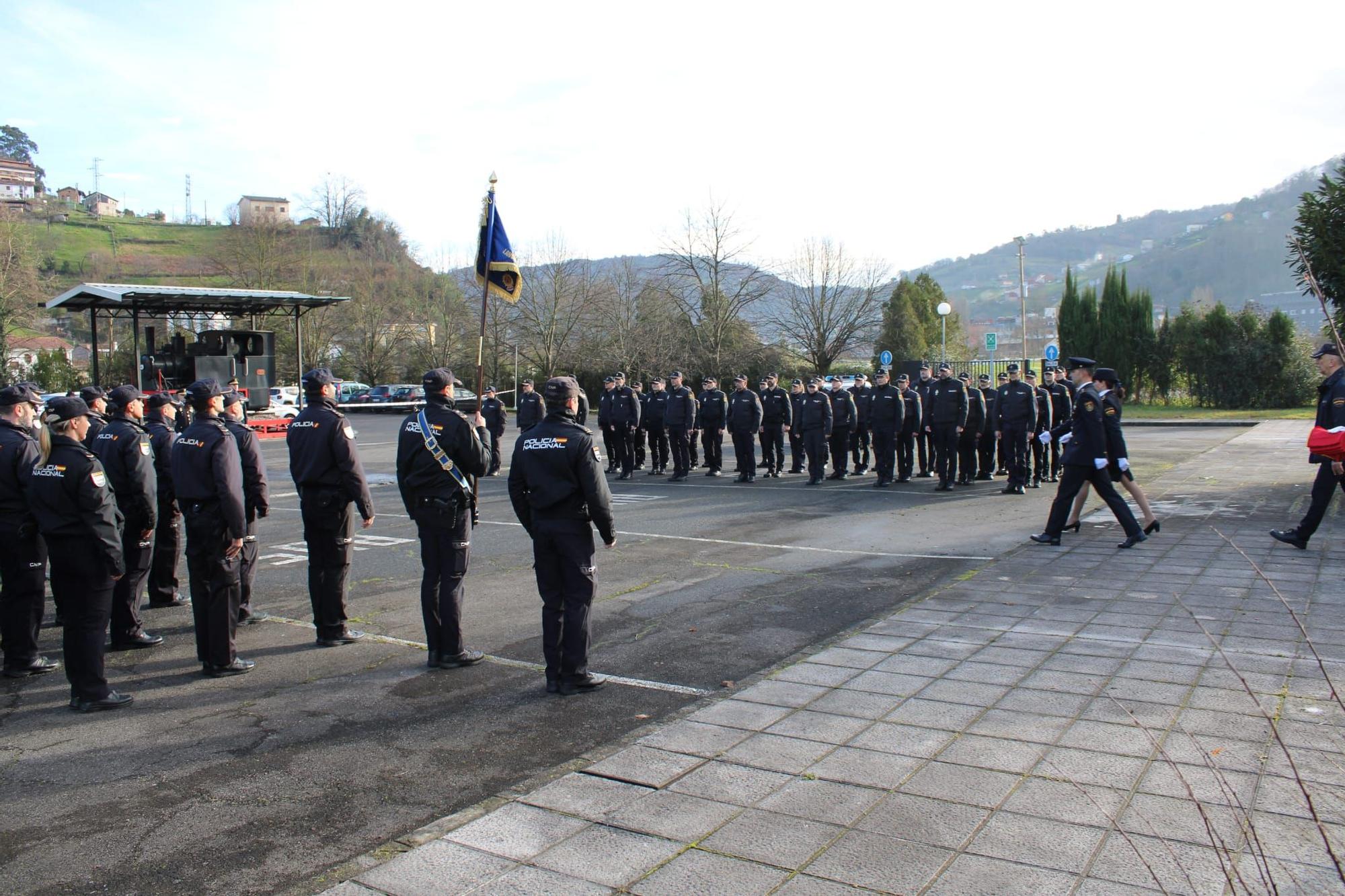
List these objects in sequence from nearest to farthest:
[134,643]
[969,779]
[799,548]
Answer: [969,779] < [134,643] < [799,548]

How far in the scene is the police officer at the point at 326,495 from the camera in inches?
261

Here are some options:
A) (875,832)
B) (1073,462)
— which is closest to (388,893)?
(875,832)

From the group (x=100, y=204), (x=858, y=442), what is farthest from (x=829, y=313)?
(x=100, y=204)

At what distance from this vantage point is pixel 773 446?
59.7 feet

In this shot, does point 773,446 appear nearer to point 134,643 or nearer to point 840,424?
point 840,424

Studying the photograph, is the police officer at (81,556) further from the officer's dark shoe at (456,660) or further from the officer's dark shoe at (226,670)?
the officer's dark shoe at (456,660)

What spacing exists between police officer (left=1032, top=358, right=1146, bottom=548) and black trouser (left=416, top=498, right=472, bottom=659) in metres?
6.20

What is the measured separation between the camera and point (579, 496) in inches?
219

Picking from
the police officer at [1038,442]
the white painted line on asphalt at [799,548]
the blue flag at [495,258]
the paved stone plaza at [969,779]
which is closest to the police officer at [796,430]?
the police officer at [1038,442]

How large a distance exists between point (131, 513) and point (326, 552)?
4.73 feet

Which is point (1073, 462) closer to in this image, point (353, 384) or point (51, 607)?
point (51, 607)

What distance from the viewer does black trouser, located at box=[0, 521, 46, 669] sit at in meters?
5.99

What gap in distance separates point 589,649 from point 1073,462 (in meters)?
5.70

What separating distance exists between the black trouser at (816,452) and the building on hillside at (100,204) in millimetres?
135645
